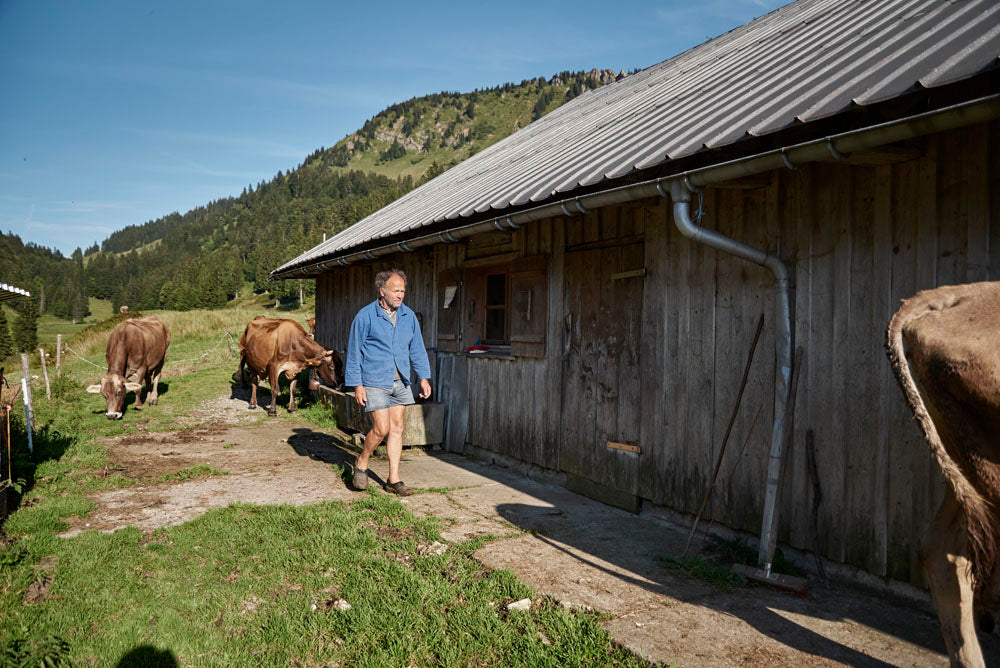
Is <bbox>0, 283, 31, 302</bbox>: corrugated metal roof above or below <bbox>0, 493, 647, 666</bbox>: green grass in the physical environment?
above

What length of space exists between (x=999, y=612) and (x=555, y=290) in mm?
4653

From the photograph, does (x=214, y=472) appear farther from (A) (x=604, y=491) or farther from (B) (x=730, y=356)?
(B) (x=730, y=356)

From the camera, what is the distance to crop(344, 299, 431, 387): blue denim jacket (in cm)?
559

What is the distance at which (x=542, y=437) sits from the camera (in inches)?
255

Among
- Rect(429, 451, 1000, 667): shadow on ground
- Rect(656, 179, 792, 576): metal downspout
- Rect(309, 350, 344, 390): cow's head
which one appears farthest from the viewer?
Rect(309, 350, 344, 390): cow's head

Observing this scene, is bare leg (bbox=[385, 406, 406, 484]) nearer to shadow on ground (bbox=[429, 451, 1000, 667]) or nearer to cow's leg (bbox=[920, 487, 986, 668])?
shadow on ground (bbox=[429, 451, 1000, 667])

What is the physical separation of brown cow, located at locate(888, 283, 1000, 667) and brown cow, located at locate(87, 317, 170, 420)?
11280 mm

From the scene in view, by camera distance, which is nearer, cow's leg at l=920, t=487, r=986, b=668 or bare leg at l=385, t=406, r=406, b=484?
cow's leg at l=920, t=487, r=986, b=668

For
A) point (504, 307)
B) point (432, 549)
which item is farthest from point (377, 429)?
point (504, 307)

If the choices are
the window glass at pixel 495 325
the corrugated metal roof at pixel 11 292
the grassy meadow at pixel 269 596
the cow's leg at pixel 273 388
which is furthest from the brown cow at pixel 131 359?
the window glass at pixel 495 325

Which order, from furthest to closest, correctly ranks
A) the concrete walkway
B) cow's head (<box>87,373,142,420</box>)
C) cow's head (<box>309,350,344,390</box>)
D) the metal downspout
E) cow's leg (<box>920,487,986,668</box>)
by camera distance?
cow's head (<box>309,350,344,390</box>)
cow's head (<box>87,373,142,420</box>)
the metal downspout
the concrete walkway
cow's leg (<box>920,487,986,668</box>)

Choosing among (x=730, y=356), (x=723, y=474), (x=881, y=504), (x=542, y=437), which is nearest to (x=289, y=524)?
(x=542, y=437)

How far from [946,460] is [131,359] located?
12249 mm

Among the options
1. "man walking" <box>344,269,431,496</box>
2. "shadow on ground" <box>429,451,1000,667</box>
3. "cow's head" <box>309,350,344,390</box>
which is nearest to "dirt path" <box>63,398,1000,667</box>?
"shadow on ground" <box>429,451,1000,667</box>
